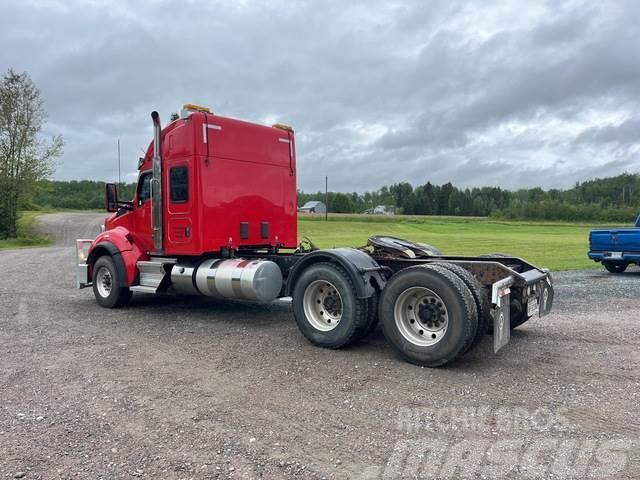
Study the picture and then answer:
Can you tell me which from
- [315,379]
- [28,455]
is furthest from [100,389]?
[315,379]

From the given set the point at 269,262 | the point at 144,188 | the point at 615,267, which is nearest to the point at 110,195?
the point at 144,188

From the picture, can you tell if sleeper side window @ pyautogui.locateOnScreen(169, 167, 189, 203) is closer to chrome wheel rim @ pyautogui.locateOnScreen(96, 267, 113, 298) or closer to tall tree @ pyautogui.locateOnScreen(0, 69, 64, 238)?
chrome wheel rim @ pyautogui.locateOnScreen(96, 267, 113, 298)

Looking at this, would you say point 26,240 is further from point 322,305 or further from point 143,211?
point 322,305

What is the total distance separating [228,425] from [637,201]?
13883 cm

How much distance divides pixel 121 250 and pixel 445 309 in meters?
6.54

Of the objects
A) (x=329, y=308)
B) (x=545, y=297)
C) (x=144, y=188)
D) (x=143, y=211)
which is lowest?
(x=329, y=308)

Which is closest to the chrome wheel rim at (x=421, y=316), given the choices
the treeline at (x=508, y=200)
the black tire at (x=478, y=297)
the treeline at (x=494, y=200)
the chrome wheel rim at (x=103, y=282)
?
the black tire at (x=478, y=297)

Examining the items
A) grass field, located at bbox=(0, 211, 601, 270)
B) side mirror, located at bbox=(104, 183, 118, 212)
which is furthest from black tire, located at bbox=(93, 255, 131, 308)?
grass field, located at bbox=(0, 211, 601, 270)

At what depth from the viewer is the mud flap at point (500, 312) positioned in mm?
5539

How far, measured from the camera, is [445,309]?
224 inches

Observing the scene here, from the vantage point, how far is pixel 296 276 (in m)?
7.14

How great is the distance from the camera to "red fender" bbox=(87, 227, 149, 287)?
972 cm

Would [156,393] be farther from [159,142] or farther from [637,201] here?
[637,201]

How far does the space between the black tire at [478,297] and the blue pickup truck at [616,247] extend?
39.8ft
